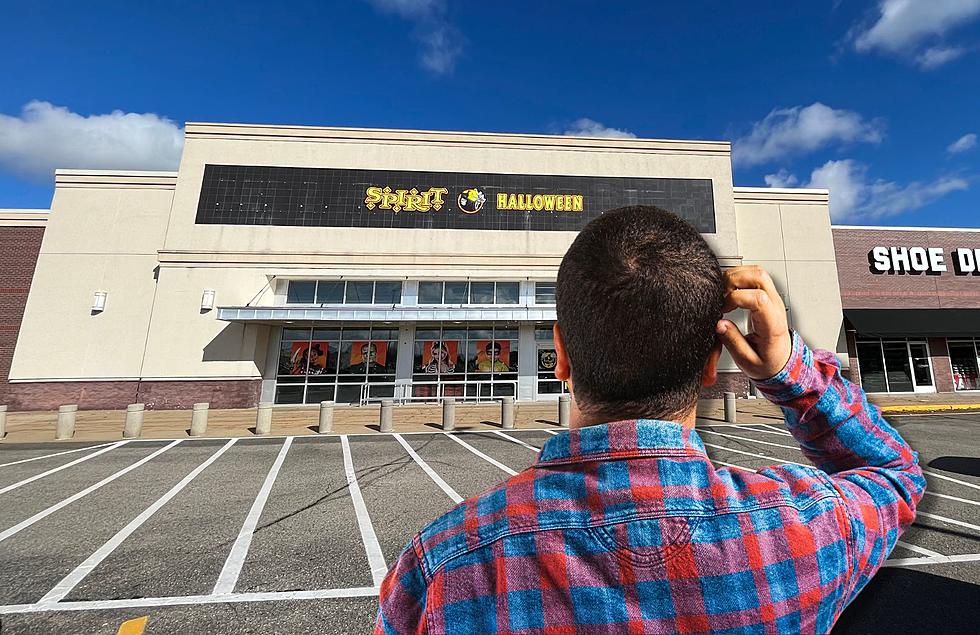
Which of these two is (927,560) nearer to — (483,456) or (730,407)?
(483,456)

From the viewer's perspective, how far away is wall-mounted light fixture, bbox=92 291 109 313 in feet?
52.9

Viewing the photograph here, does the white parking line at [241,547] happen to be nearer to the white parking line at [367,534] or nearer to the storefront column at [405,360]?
the white parking line at [367,534]

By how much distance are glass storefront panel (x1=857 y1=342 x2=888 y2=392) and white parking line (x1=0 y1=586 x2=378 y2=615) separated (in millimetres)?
24294

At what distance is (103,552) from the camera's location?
4.20 metres

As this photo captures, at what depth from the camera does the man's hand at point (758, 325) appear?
0.94 meters

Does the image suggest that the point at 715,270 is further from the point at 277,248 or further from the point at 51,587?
the point at 277,248

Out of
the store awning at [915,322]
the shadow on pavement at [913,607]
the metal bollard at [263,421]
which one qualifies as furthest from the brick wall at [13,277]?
the store awning at [915,322]

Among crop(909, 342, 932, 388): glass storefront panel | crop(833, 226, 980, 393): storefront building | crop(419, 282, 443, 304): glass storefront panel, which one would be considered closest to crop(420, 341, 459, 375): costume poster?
crop(419, 282, 443, 304): glass storefront panel

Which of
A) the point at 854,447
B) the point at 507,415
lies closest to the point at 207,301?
the point at 507,415

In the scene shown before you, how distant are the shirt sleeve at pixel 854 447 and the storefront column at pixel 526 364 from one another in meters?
16.7

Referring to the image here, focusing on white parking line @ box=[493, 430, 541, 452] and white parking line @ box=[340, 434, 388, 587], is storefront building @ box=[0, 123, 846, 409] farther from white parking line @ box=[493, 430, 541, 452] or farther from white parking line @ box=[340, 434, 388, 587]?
white parking line @ box=[340, 434, 388, 587]

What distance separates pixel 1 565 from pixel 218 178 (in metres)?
17.7

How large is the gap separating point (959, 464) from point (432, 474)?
372 inches

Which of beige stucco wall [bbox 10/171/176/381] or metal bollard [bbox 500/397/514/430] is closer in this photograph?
metal bollard [bbox 500/397/514/430]
